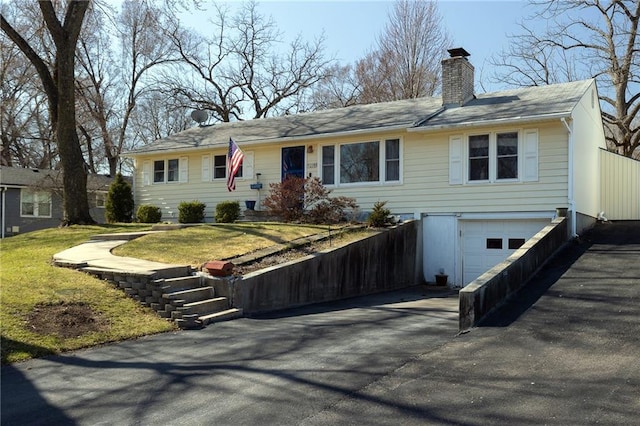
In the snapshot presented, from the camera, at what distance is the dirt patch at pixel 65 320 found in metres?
7.67

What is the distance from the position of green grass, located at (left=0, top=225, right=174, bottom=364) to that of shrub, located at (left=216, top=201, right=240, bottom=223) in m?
7.05

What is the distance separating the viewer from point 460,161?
51.0ft

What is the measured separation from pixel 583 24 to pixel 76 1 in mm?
25456

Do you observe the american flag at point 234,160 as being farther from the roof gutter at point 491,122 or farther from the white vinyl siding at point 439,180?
the roof gutter at point 491,122

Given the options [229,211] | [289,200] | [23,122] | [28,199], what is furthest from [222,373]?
[23,122]

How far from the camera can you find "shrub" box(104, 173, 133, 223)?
71.6 feet

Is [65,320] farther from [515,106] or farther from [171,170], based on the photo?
[171,170]

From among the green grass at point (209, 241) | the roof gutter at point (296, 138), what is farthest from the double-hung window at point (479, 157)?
the green grass at point (209, 241)

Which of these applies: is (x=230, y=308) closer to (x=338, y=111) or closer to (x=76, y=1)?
(x=338, y=111)

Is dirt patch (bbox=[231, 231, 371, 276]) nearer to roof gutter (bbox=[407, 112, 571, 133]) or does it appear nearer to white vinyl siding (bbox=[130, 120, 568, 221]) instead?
white vinyl siding (bbox=[130, 120, 568, 221])

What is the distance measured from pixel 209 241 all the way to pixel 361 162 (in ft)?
19.6

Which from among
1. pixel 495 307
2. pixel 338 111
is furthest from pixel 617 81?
pixel 495 307

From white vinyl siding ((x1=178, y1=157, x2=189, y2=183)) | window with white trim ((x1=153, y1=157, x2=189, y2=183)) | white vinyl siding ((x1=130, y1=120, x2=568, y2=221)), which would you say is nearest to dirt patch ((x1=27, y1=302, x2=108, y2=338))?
white vinyl siding ((x1=130, y1=120, x2=568, y2=221))

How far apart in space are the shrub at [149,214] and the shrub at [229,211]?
11.2 feet
